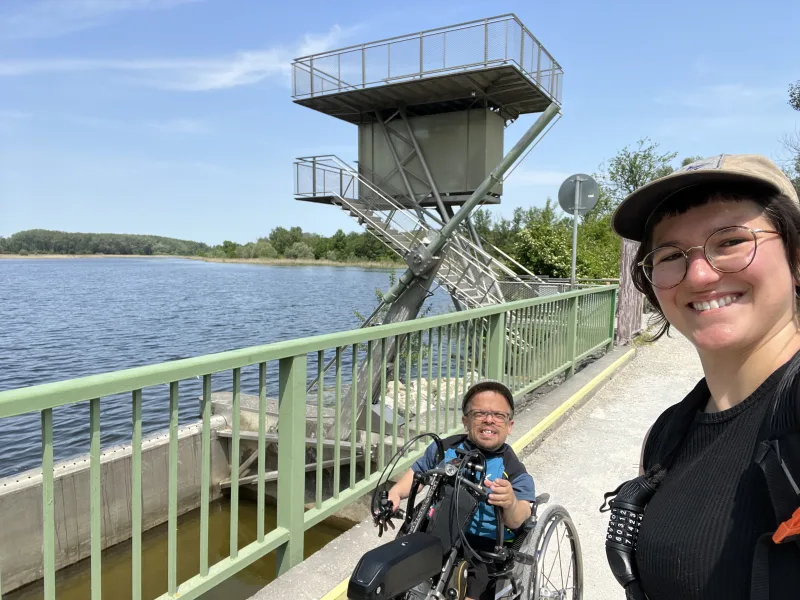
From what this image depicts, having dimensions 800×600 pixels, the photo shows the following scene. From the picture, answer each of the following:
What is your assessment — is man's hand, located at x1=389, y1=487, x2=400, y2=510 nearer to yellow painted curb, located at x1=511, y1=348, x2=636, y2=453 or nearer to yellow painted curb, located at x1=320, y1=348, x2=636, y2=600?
yellow painted curb, located at x1=320, y1=348, x2=636, y2=600

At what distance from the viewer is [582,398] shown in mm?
6715

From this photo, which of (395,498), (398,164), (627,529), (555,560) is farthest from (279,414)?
(398,164)

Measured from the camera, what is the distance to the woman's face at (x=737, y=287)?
1073 mm

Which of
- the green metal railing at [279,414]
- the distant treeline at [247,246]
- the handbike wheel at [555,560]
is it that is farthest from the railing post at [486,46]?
the distant treeline at [247,246]

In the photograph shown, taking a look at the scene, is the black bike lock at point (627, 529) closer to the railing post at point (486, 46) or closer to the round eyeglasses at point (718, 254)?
the round eyeglasses at point (718, 254)

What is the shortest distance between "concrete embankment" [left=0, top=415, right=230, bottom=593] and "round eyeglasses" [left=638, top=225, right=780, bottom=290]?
782 cm

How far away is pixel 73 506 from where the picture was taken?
792cm

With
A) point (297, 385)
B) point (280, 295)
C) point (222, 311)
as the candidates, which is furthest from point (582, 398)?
point (280, 295)

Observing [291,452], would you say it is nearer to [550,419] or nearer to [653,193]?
[653,193]

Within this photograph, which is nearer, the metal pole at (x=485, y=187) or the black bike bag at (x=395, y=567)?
the black bike bag at (x=395, y=567)

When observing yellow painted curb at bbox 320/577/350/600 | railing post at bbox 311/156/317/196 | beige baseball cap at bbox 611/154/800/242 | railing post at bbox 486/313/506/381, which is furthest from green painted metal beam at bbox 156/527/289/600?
railing post at bbox 311/156/317/196

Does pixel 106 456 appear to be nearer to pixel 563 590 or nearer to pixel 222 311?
pixel 563 590

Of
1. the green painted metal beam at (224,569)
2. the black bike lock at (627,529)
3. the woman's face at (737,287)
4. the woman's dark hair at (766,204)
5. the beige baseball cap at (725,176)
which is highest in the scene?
the beige baseball cap at (725,176)

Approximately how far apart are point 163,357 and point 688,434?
21.8 metres
